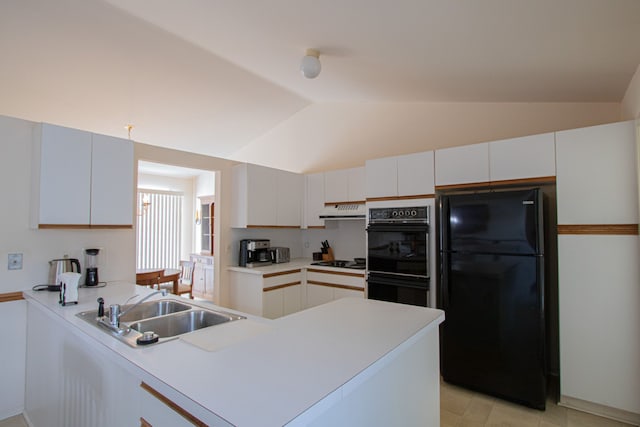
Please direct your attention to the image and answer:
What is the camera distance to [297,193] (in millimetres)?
4434

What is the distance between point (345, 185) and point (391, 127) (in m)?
0.95

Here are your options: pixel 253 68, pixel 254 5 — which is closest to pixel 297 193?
pixel 253 68

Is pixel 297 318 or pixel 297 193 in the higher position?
pixel 297 193

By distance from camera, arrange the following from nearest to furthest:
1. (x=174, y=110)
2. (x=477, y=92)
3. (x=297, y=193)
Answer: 1. (x=477, y=92)
2. (x=174, y=110)
3. (x=297, y=193)

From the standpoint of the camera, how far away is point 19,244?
2307 mm

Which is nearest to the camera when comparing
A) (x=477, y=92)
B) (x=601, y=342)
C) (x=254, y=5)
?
(x=254, y=5)

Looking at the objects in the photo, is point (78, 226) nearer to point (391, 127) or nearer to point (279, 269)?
point (279, 269)

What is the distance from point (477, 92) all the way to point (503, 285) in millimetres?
1750

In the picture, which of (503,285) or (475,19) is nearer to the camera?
(475,19)

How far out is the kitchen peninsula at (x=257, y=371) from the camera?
2.76 feet

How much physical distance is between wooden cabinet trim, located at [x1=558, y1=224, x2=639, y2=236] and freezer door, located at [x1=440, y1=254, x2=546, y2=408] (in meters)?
0.35

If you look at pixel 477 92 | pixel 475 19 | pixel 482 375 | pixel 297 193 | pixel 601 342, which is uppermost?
pixel 477 92

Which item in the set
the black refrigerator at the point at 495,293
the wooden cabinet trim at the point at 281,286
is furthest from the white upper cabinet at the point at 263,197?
the black refrigerator at the point at 495,293

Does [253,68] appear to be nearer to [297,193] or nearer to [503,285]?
[297,193]
